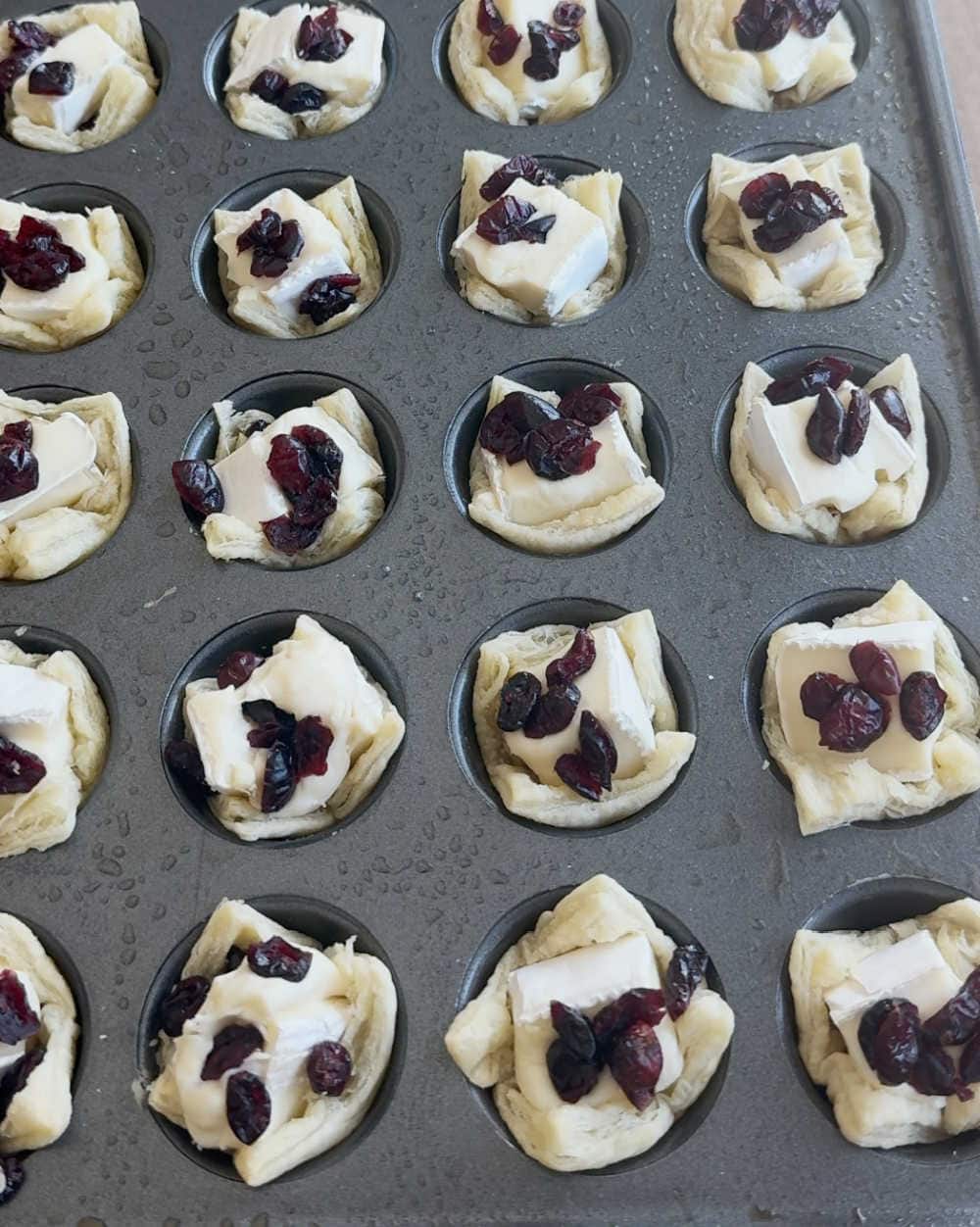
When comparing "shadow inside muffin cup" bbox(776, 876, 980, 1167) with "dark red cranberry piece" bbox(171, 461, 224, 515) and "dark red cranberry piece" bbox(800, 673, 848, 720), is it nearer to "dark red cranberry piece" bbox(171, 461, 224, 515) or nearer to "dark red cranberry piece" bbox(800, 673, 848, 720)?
"dark red cranberry piece" bbox(800, 673, 848, 720)

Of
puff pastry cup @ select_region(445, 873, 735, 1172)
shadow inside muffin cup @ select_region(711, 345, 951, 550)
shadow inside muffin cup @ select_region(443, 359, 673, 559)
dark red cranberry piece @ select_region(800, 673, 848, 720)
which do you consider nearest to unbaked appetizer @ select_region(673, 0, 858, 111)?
shadow inside muffin cup @ select_region(711, 345, 951, 550)

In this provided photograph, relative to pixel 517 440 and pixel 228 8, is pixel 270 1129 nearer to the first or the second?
pixel 517 440

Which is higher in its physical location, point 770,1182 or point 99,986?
point 99,986

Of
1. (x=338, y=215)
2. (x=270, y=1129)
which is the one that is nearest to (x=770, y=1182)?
(x=270, y=1129)

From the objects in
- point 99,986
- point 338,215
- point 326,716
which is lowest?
point 99,986

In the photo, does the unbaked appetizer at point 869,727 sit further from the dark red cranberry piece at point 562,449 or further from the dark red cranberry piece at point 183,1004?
the dark red cranberry piece at point 183,1004

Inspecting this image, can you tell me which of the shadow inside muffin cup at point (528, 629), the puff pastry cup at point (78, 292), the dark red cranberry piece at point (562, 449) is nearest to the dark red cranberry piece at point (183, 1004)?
→ the shadow inside muffin cup at point (528, 629)
